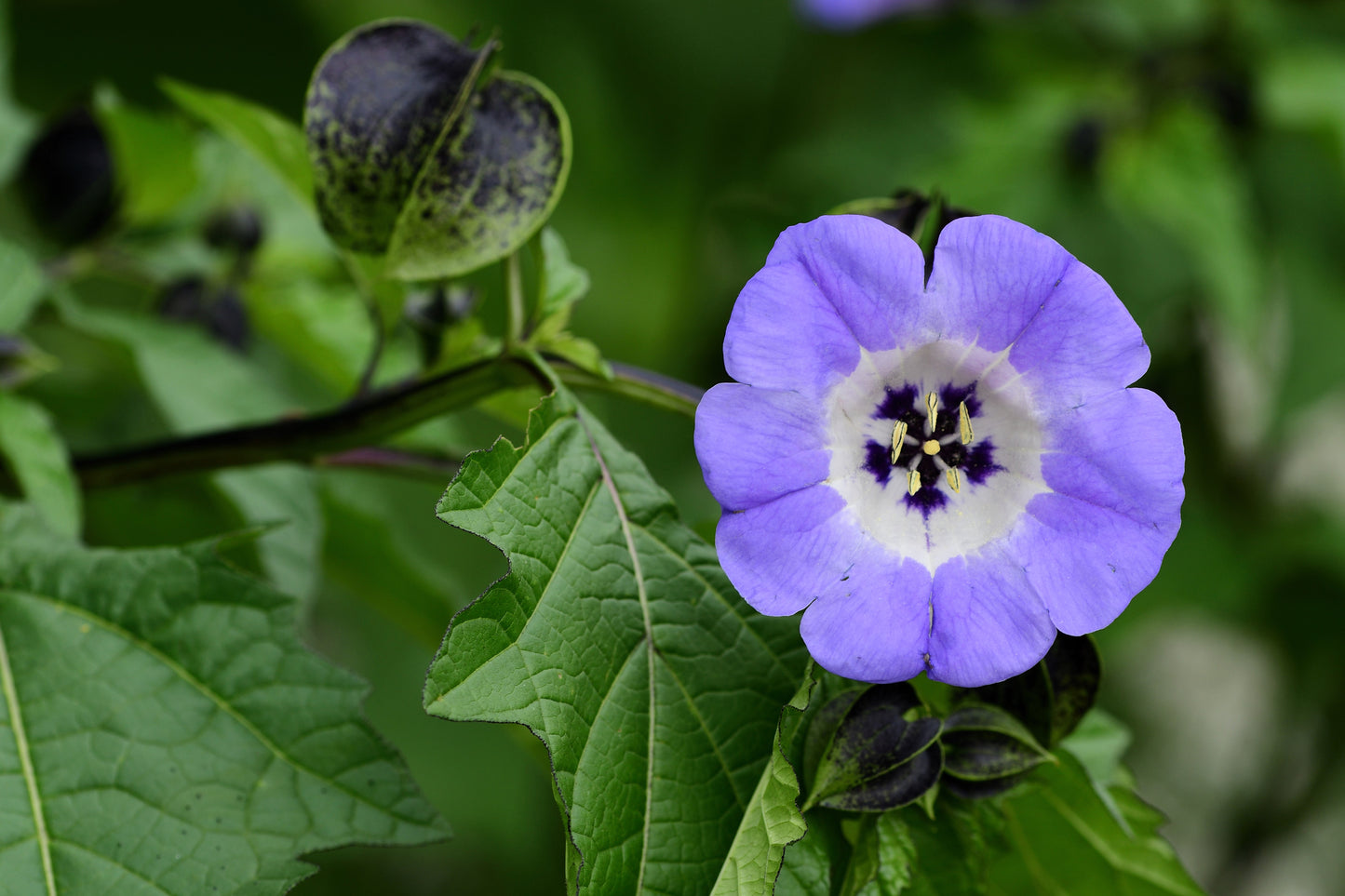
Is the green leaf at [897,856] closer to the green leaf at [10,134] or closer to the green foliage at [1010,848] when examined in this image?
the green foliage at [1010,848]

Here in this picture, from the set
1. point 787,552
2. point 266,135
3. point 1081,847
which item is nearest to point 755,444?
point 787,552

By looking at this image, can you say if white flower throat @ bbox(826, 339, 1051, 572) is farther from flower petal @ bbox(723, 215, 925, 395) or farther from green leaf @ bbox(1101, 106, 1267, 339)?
green leaf @ bbox(1101, 106, 1267, 339)

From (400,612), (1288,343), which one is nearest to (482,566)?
(400,612)

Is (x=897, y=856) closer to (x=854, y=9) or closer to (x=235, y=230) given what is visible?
(x=235, y=230)

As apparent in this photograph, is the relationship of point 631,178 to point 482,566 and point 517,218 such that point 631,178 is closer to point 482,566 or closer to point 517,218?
point 482,566

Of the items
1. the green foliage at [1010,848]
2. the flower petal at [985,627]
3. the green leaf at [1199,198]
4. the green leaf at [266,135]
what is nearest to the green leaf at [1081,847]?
the green foliage at [1010,848]

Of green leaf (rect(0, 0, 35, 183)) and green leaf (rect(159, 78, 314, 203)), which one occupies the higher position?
green leaf (rect(159, 78, 314, 203))

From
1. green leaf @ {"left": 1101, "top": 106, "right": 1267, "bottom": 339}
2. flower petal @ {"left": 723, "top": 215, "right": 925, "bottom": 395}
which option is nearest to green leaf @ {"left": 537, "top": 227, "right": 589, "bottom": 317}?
flower petal @ {"left": 723, "top": 215, "right": 925, "bottom": 395}
